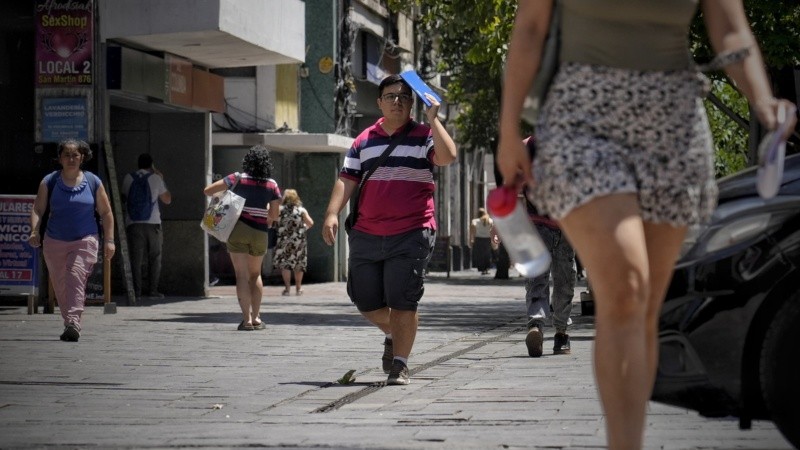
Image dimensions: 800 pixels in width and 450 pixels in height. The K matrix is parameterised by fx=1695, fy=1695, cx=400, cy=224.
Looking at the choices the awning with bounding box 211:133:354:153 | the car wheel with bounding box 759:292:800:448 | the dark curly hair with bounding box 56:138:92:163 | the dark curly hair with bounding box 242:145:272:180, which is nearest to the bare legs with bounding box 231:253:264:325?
the dark curly hair with bounding box 242:145:272:180

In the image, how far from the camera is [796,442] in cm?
593

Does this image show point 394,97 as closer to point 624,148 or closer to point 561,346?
point 561,346

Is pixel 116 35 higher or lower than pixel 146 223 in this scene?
higher

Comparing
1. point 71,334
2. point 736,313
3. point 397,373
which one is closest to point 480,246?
point 71,334

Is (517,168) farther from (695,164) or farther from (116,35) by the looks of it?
(116,35)

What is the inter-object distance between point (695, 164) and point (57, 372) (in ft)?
22.6

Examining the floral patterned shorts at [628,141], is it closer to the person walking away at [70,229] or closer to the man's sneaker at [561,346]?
the man's sneaker at [561,346]

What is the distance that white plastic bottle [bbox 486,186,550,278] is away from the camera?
4.76 metres

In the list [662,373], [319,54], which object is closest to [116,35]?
[319,54]

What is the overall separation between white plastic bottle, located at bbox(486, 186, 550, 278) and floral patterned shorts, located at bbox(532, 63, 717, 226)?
0.08 m

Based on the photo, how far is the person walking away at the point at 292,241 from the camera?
26.9m

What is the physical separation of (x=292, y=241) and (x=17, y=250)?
8.54 m

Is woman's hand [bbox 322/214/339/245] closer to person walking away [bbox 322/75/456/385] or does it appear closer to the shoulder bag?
person walking away [bbox 322/75/456/385]

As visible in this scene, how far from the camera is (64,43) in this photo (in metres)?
20.5
